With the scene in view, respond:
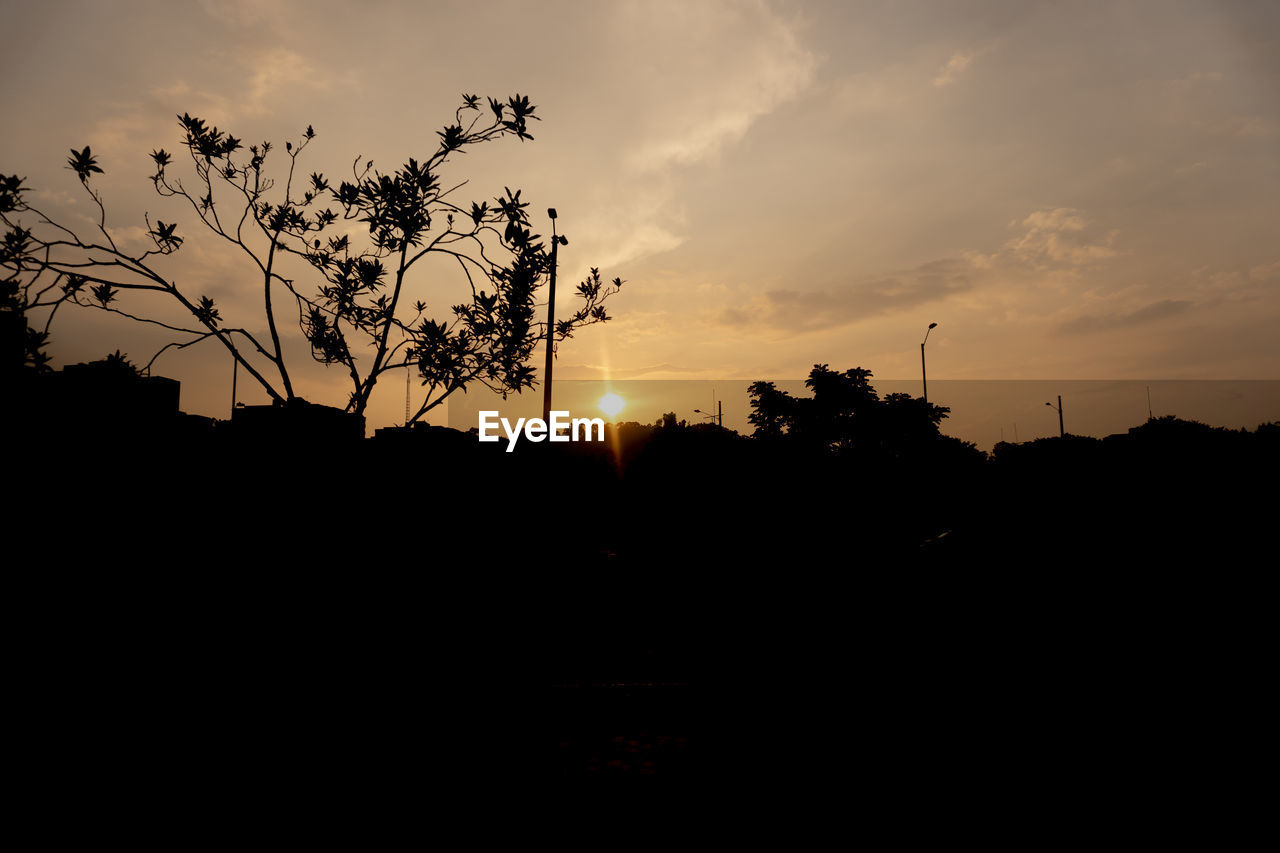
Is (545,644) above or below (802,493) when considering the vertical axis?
below

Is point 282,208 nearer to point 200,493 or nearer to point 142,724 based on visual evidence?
point 200,493

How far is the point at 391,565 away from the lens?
343 inches

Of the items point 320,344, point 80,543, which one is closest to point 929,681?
point 80,543

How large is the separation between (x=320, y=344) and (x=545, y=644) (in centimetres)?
681

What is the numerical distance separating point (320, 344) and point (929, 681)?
36.9 feet

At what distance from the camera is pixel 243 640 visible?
6.59 meters

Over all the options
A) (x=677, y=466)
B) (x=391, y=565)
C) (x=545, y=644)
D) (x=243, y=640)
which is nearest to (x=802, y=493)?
(x=677, y=466)

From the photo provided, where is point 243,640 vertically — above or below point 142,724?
above

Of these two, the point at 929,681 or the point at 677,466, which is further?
the point at 677,466

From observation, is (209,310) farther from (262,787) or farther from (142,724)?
(262,787)

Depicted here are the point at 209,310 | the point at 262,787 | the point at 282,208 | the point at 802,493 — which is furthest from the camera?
the point at 802,493

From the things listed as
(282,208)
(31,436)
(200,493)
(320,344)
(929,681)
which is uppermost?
(282,208)

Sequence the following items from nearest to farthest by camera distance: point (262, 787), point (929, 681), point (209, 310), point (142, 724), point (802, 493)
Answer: point (262, 787) → point (142, 724) → point (929, 681) → point (209, 310) → point (802, 493)

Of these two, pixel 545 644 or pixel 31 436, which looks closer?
pixel 31 436
